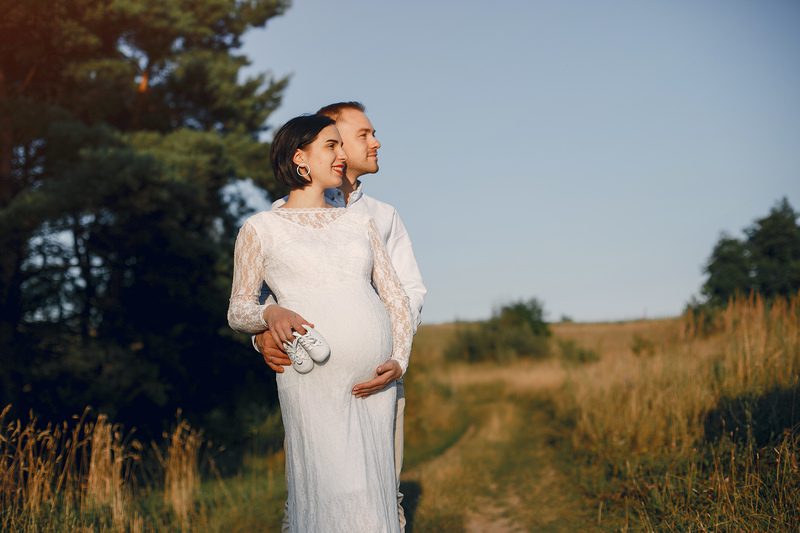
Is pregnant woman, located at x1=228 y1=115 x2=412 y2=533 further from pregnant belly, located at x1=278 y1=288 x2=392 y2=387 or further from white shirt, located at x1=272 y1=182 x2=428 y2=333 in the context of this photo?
white shirt, located at x1=272 y1=182 x2=428 y2=333

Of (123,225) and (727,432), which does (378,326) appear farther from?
(123,225)

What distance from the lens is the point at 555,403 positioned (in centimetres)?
1395

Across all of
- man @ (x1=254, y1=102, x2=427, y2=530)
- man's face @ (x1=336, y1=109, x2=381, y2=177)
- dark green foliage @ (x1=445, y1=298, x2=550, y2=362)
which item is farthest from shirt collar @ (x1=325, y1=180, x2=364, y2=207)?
dark green foliage @ (x1=445, y1=298, x2=550, y2=362)

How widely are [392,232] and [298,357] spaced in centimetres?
120

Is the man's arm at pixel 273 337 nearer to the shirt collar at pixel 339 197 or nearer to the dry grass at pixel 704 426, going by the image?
the shirt collar at pixel 339 197

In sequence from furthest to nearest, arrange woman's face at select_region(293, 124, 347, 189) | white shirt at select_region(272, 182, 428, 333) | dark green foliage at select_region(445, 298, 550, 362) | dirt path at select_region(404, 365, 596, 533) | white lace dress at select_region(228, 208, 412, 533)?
dark green foliage at select_region(445, 298, 550, 362)
dirt path at select_region(404, 365, 596, 533)
white shirt at select_region(272, 182, 428, 333)
woman's face at select_region(293, 124, 347, 189)
white lace dress at select_region(228, 208, 412, 533)

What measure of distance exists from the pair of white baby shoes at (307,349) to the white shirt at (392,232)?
35.3 inches

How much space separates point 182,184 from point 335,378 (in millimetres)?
10767

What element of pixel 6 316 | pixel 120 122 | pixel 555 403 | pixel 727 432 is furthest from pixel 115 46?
pixel 727 432

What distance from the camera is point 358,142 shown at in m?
4.05

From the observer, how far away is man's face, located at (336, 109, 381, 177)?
4.05m

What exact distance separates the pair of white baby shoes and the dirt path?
11.2 ft

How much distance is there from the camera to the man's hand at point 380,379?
3.06m

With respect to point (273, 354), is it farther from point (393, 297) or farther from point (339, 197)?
point (339, 197)
